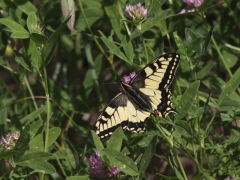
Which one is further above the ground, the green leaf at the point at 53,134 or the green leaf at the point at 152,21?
the green leaf at the point at 152,21

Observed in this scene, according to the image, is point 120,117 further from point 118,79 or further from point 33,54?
point 33,54

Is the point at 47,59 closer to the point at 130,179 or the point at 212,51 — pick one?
the point at 130,179

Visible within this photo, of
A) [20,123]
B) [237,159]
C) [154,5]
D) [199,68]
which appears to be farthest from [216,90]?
[20,123]

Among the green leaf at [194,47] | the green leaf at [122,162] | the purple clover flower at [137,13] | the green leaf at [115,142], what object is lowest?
the green leaf at [122,162]

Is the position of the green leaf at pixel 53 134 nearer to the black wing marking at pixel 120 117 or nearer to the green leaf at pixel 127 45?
the black wing marking at pixel 120 117

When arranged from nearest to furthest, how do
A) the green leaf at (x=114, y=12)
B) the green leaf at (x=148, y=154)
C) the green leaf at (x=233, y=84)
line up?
1. the green leaf at (x=148, y=154)
2. the green leaf at (x=233, y=84)
3. the green leaf at (x=114, y=12)

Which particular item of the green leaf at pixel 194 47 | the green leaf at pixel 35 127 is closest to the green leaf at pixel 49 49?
the green leaf at pixel 35 127

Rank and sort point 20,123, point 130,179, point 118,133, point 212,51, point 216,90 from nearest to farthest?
1. point 118,133
2. point 130,179
3. point 20,123
4. point 216,90
5. point 212,51

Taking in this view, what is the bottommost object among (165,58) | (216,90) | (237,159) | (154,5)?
(237,159)
